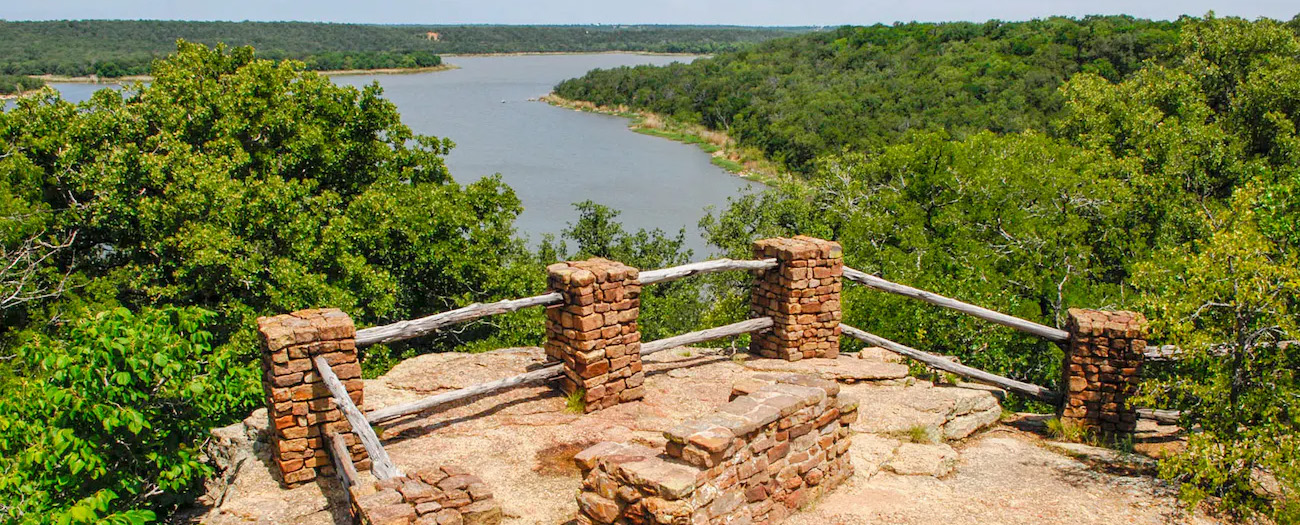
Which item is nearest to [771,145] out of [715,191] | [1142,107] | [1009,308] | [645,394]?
[715,191]

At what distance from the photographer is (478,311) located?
786 cm

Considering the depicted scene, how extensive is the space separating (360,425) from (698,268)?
3.81 meters

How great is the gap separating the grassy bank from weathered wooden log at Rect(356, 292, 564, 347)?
2976cm

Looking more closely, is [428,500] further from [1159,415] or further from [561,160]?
[561,160]

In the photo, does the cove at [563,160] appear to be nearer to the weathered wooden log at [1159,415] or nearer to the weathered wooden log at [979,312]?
the weathered wooden log at [979,312]

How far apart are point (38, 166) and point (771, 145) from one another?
40.2m

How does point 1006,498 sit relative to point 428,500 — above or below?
below

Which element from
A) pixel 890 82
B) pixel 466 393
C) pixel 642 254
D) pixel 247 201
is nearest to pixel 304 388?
pixel 466 393

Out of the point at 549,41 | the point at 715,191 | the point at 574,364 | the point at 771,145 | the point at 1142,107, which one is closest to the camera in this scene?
the point at 574,364

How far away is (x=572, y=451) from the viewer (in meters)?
7.38

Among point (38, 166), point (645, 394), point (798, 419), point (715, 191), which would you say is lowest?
point (715, 191)

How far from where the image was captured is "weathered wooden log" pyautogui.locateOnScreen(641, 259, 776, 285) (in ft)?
28.4

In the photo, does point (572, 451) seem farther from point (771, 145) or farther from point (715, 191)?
point (771, 145)

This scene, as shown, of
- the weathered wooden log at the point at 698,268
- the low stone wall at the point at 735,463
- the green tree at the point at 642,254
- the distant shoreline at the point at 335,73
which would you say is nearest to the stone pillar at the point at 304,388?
the low stone wall at the point at 735,463
